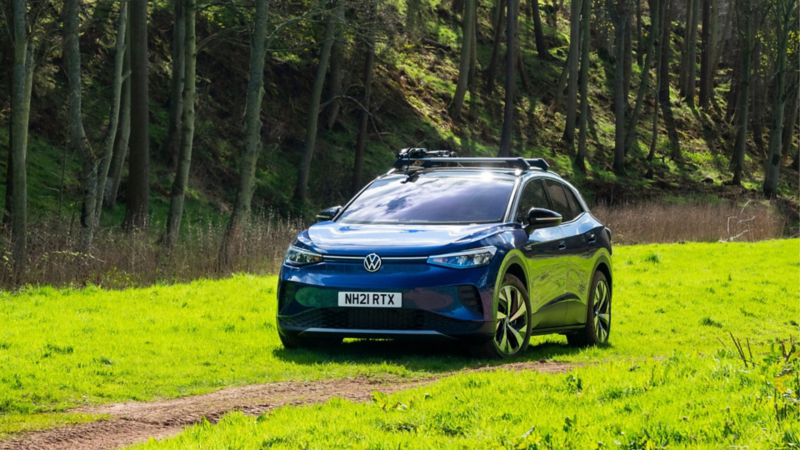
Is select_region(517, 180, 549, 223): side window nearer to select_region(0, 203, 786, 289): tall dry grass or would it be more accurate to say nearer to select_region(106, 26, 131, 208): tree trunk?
select_region(0, 203, 786, 289): tall dry grass

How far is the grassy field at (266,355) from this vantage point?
672 centimetres

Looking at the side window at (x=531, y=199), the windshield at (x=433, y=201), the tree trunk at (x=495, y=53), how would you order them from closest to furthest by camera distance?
the windshield at (x=433, y=201) → the side window at (x=531, y=199) → the tree trunk at (x=495, y=53)

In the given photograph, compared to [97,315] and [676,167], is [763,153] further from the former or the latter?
[97,315]

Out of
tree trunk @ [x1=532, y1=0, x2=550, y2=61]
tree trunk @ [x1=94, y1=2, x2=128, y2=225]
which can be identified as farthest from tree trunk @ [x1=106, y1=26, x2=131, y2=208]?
tree trunk @ [x1=532, y1=0, x2=550, y2=61]

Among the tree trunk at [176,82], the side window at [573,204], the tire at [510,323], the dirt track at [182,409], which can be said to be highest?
the tree trunk at [176,82]

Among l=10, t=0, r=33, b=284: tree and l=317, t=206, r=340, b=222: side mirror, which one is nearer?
l=317, t=206, r=340, b=222: side mirror

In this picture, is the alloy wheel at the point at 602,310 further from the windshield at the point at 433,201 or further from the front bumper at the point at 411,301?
the front bumper at the point at 411,301

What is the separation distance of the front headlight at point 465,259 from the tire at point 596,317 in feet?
9.04

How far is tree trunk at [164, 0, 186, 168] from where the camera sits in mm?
27722

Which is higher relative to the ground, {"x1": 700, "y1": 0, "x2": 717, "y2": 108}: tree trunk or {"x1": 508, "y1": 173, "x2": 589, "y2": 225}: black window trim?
{"x1": 700, "y1": 0, "x2": 717, "y2": 108}: tree trunk

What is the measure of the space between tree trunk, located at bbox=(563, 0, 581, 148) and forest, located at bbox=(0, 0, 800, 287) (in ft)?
0.51

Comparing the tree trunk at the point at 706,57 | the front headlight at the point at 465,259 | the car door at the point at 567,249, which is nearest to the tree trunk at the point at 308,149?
the car door at the point at 567,249

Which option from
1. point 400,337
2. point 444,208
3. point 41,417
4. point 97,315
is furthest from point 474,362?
point 97,315

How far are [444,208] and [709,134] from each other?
5586 centimetres
